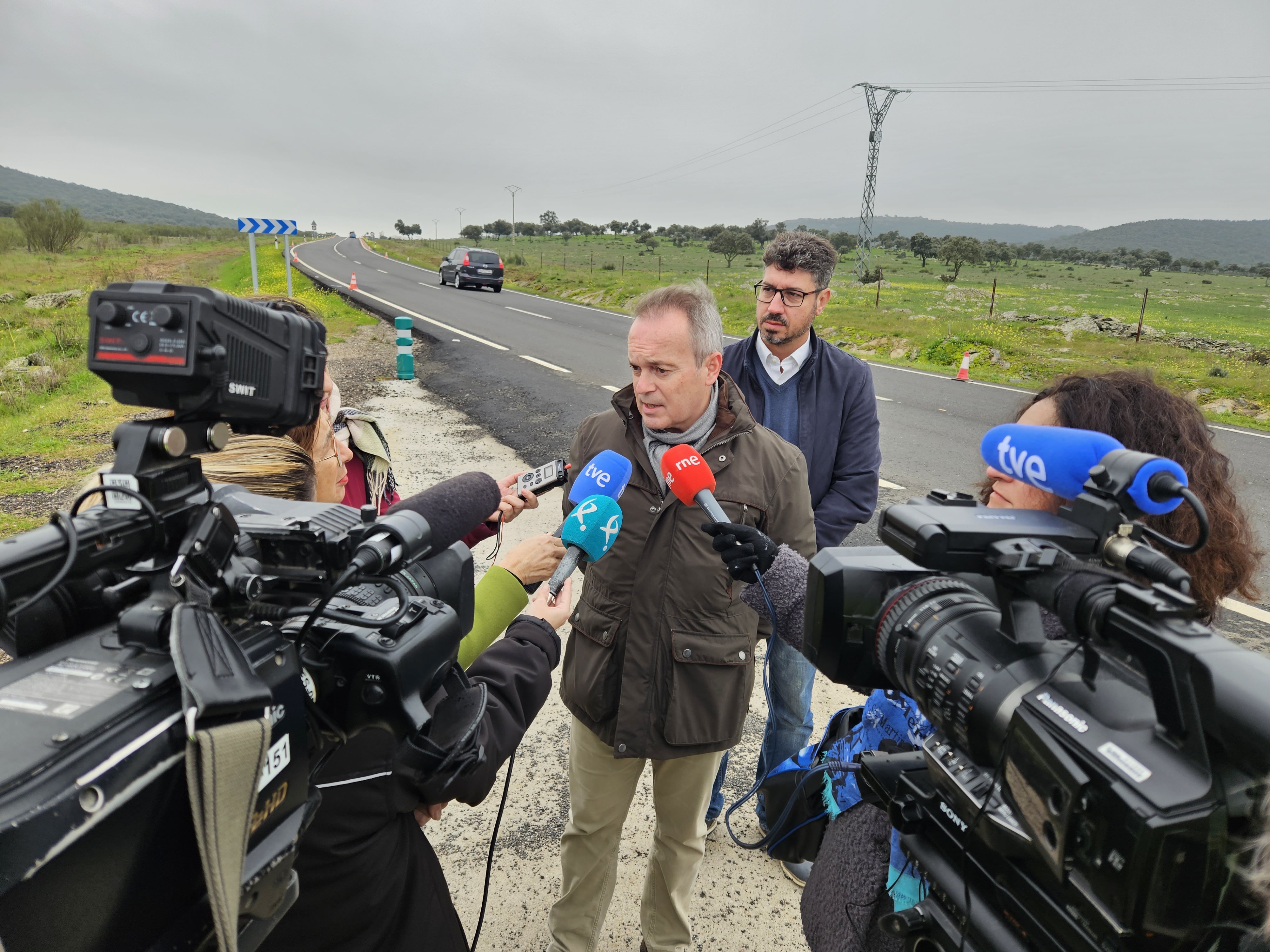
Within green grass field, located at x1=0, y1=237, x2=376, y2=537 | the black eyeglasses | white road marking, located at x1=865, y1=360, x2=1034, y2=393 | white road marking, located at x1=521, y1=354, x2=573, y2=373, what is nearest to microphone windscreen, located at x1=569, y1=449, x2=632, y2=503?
green grass field, located at x1=0, y1=237, x2=376, y2=537

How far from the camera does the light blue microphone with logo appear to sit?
1.84m

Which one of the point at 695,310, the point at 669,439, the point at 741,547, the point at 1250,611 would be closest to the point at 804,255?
the point at 695,310

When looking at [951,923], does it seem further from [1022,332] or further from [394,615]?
[1022,332]

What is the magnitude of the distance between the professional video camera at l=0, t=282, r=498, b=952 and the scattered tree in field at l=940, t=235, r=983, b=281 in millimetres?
58126

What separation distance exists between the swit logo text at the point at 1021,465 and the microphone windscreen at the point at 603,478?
1.07 m

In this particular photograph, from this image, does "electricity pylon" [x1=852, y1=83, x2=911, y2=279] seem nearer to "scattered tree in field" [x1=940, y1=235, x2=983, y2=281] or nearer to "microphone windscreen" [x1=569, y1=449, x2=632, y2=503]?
"scattered tree in field" [x1=940, y1=235, x2=983, y2=281]

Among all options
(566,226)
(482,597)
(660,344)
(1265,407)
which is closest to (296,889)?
(482,597)

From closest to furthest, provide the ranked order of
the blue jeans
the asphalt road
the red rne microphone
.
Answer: the red rne microphone → the blue jeans → the asphalt road

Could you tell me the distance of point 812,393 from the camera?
3.33 m

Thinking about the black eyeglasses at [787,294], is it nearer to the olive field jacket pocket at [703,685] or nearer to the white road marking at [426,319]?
the olive field jacket pocket at [703,685]

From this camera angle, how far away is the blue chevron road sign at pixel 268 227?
13.6 metres

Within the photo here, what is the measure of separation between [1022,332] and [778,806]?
2097 cm

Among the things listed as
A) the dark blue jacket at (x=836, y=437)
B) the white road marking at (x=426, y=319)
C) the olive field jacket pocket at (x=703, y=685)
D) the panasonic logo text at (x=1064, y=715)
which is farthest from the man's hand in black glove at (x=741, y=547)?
the white road marking at (x=426, y=319)

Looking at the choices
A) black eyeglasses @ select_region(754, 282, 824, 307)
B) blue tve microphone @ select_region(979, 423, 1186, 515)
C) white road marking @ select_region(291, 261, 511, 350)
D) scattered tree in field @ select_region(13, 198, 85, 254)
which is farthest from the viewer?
scattered tree in field @ select_region(13, 198, 85, 254)
